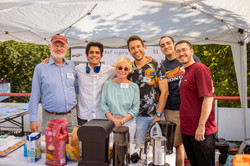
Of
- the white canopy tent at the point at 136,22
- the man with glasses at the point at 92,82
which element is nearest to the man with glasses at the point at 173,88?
the white canopy tent at the point at 136,22

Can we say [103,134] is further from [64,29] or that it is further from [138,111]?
[64,29]

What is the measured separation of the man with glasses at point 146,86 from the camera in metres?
2.25

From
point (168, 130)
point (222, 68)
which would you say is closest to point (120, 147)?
point (168, 130)

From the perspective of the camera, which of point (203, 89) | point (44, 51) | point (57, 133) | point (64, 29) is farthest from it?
point (44, 51)

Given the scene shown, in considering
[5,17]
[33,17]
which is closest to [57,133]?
[33,17]

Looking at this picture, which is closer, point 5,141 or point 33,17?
point 5,141

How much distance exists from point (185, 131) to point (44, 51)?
27.1 feet

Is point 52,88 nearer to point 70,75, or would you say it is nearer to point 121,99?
point 70,75

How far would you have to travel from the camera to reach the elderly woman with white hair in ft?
6.78

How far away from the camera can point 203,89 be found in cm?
178

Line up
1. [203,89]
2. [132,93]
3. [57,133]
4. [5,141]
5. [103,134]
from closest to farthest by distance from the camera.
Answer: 1. [103,134]
2. [57,133]
3. [5,141]
4. [203,89]
5. [132,93]

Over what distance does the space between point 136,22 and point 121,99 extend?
2019 millimetres

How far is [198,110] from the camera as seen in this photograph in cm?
189

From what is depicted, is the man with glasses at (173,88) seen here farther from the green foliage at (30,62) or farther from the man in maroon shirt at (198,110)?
the green foliage at (30,62)
